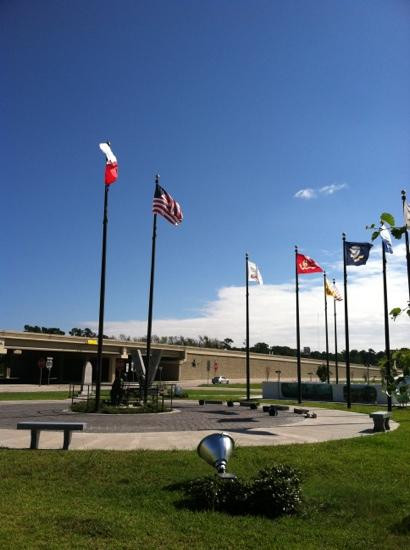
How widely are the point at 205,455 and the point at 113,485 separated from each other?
1624 mm

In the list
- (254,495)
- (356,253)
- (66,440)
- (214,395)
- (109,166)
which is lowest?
(214,395)

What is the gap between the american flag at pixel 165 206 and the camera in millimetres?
23641

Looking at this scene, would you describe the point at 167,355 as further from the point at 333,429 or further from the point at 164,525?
the point at 164,525

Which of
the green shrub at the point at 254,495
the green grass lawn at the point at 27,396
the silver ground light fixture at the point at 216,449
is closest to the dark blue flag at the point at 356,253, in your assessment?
the green grass lawn at the point at 27,396

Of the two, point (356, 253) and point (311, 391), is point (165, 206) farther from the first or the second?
point (311, 391)

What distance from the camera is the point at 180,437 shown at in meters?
14.2

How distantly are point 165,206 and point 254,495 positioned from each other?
1754cm

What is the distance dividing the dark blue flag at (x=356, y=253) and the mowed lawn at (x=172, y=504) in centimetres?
1588

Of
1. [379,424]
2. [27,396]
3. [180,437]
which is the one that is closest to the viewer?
[180,437]

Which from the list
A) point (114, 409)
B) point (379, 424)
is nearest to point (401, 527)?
point (379, 424)

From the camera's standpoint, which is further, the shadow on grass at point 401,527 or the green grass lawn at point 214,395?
the green grass lawn at point 214,395

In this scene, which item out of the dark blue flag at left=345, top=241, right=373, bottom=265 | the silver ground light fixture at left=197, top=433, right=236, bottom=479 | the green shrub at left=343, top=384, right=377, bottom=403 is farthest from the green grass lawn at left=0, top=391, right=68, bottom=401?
the silver ground light fixture at left=197, top=433, right=236, bottom=479

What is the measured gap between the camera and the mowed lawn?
6234mm

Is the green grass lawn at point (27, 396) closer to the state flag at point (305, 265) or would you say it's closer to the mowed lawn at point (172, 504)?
the state flag at point (305, 265)
